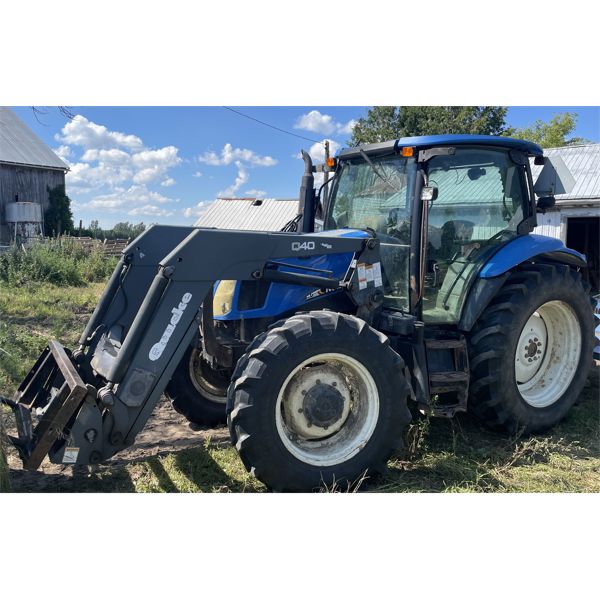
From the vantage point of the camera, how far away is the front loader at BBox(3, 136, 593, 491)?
352 centimetres

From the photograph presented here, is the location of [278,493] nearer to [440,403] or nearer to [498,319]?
[440,403]

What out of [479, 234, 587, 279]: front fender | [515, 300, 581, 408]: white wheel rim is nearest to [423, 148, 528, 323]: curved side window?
[479, 234, 587, 279]: front fender

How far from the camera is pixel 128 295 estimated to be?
4.29 meters

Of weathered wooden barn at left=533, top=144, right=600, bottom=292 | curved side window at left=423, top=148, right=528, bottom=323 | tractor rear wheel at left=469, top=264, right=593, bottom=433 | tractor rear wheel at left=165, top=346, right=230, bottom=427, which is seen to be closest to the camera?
tractor rear wheel at left=469, top=264, right=593, bottom=433

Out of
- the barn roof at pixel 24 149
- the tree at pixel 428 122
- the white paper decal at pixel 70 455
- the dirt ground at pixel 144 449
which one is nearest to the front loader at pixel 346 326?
the white paper decal at pixel 70 455

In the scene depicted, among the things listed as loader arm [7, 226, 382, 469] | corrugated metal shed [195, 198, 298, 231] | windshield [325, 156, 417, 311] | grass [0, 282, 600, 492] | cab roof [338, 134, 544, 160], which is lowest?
grass [0, 282, 600, 492]

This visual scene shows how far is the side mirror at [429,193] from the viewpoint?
14.3 ft

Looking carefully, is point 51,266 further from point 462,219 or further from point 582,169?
point 582,169

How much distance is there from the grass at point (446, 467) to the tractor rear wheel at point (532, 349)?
0.24m

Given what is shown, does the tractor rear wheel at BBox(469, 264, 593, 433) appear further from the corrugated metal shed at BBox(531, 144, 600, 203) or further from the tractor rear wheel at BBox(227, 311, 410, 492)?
the corrugated metal shed at BBox(531, 144, 600, 203)

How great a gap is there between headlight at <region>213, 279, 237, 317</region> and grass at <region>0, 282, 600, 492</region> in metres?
1.07

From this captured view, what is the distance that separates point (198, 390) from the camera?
4.98m

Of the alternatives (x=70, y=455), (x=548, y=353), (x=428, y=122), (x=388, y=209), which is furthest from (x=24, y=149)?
(x=548, y=353)

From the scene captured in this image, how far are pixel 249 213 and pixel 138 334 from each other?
81.7 feet
